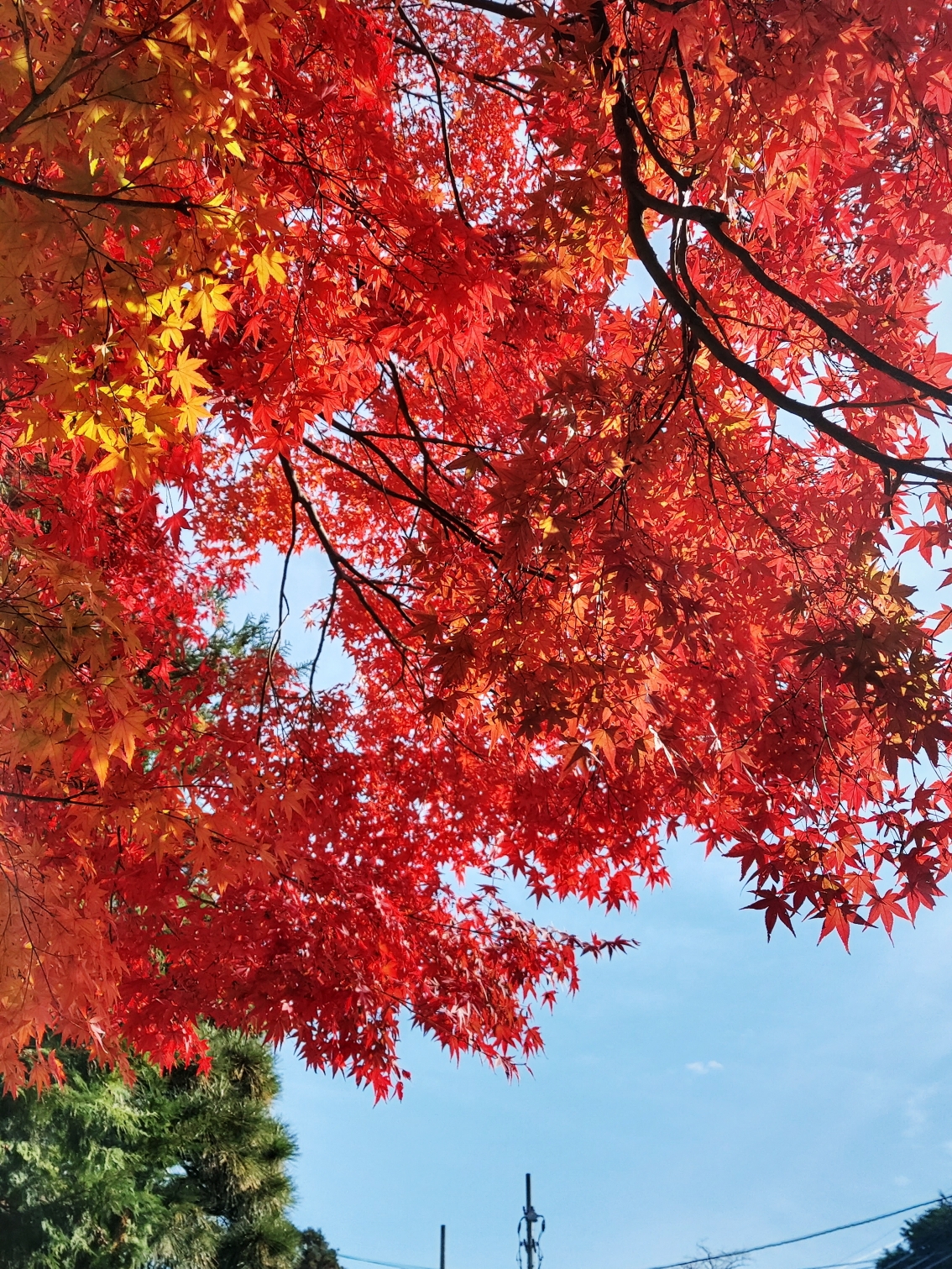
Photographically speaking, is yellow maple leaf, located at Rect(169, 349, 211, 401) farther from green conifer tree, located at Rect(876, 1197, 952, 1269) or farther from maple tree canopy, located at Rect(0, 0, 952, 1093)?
green conifer tree, located at Rect(876, 1197, 952, 1269)

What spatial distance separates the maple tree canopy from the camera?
9.20 feet

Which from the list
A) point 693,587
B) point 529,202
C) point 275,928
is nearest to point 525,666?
point 693,587

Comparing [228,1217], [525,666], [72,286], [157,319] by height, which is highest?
[157,319]

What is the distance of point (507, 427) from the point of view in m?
5.82

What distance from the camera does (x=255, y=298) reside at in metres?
4.59

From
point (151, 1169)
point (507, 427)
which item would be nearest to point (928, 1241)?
point (151, 1169)

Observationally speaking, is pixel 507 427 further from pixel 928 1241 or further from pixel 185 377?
pixel 928 1241

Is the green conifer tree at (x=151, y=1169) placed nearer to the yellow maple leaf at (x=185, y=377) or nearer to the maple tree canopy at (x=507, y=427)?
the maple tree canopy at (x=507, y=427)

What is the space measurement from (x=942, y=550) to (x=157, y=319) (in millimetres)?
2879

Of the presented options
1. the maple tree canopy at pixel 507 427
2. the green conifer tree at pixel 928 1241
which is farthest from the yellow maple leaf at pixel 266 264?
the green conifer tree at pixel 928 1241

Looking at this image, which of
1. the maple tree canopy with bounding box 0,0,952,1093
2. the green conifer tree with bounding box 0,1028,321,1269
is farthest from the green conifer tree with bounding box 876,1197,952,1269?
the maple tree canopy with bounding box 0,0,952,1093

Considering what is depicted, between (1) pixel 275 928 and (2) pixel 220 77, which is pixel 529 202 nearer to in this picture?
(2) pixel 220 77

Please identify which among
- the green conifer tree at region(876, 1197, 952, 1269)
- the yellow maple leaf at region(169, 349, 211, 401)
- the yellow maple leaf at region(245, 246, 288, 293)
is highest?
the yellow maple leaf at region(245, 246, 288, 293)

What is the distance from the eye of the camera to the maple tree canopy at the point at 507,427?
2.80 metres
